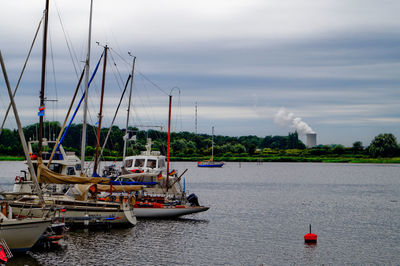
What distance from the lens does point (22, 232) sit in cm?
2983

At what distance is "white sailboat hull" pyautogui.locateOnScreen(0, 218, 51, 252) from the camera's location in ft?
95.4

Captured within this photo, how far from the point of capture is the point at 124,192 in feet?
160

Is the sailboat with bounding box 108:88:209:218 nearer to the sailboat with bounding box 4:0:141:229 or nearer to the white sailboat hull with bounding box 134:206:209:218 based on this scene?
the white sailboat hull with bounding box 134:206:209:218

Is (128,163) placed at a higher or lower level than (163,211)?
higher

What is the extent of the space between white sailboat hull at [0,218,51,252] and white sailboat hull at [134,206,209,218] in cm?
1658

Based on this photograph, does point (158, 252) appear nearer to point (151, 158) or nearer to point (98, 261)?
point (98, 261)

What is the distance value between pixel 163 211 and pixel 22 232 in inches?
740

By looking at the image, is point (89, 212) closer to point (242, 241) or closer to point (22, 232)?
point (22, 232)

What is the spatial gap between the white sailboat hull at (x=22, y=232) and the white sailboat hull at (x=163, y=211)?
54.4 ft

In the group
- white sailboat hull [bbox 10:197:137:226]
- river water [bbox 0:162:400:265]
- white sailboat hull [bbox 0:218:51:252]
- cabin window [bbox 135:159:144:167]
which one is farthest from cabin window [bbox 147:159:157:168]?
white sailboat hull [bbox 0:218:51:252]

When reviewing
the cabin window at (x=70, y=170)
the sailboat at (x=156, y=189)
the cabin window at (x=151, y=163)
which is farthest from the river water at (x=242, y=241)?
the cabin window at (x=70, y=170)

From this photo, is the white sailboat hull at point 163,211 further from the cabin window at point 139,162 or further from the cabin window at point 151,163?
the cabin window at point 139,162

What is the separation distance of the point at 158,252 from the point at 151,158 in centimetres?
2113

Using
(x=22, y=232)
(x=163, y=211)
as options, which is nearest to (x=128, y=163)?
(x=163, y=211)
